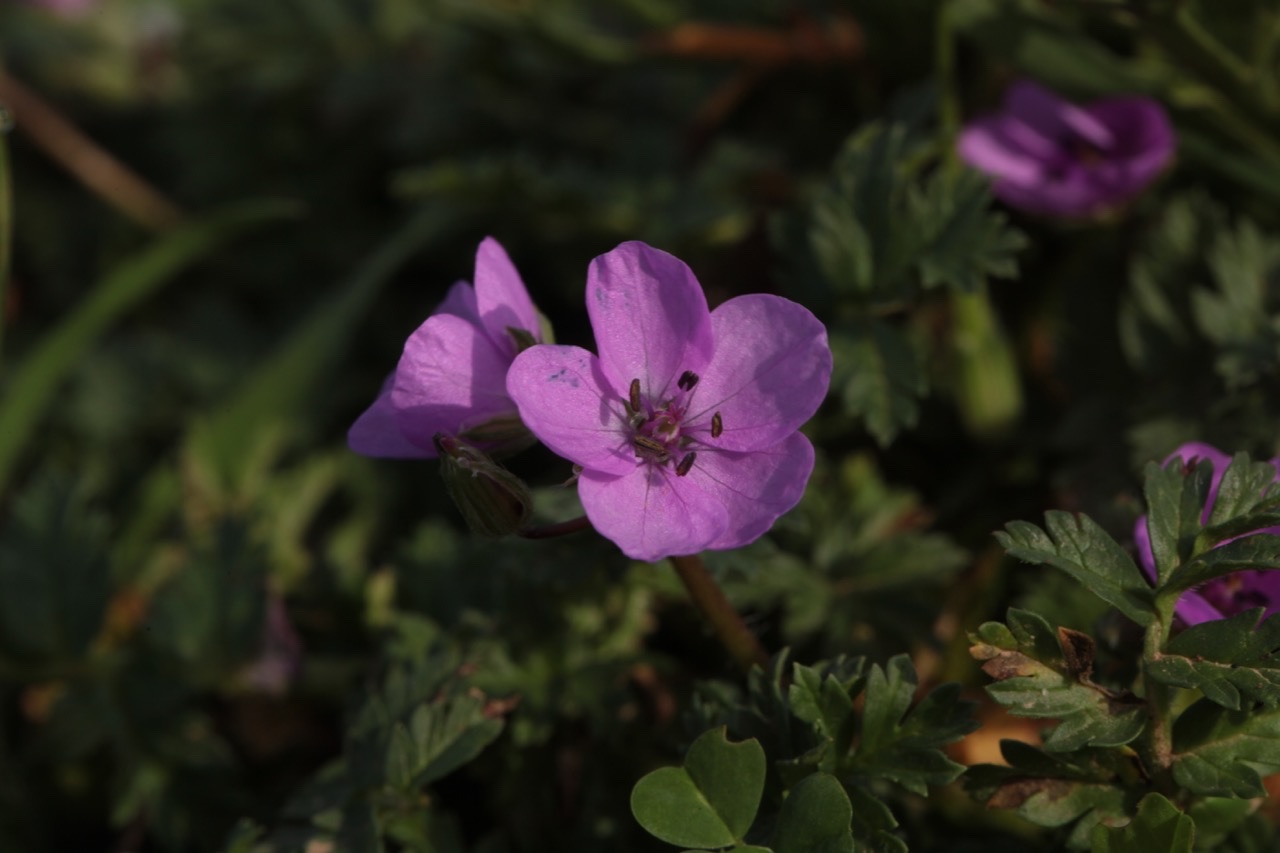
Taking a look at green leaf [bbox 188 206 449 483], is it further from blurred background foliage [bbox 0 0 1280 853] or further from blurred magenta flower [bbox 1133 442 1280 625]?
blurred magenta flower [bbox 1133 442 1280 625]

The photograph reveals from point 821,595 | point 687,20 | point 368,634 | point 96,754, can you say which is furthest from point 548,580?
point 687,20

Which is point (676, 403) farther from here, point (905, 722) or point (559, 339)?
point (559, 339)

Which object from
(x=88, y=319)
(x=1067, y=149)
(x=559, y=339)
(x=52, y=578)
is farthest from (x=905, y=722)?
(x=88, y=319)

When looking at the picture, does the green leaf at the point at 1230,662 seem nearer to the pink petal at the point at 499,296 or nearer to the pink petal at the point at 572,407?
the pink petal at the point at 572,407

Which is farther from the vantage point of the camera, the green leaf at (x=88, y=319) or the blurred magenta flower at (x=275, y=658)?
the green leaf at (x=88, y=319)

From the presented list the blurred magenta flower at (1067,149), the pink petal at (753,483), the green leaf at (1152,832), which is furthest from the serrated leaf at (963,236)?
the green leaf at (1152,832)

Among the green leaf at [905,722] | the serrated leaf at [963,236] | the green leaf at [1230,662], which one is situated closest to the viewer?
the green leaf at [1230,662]
